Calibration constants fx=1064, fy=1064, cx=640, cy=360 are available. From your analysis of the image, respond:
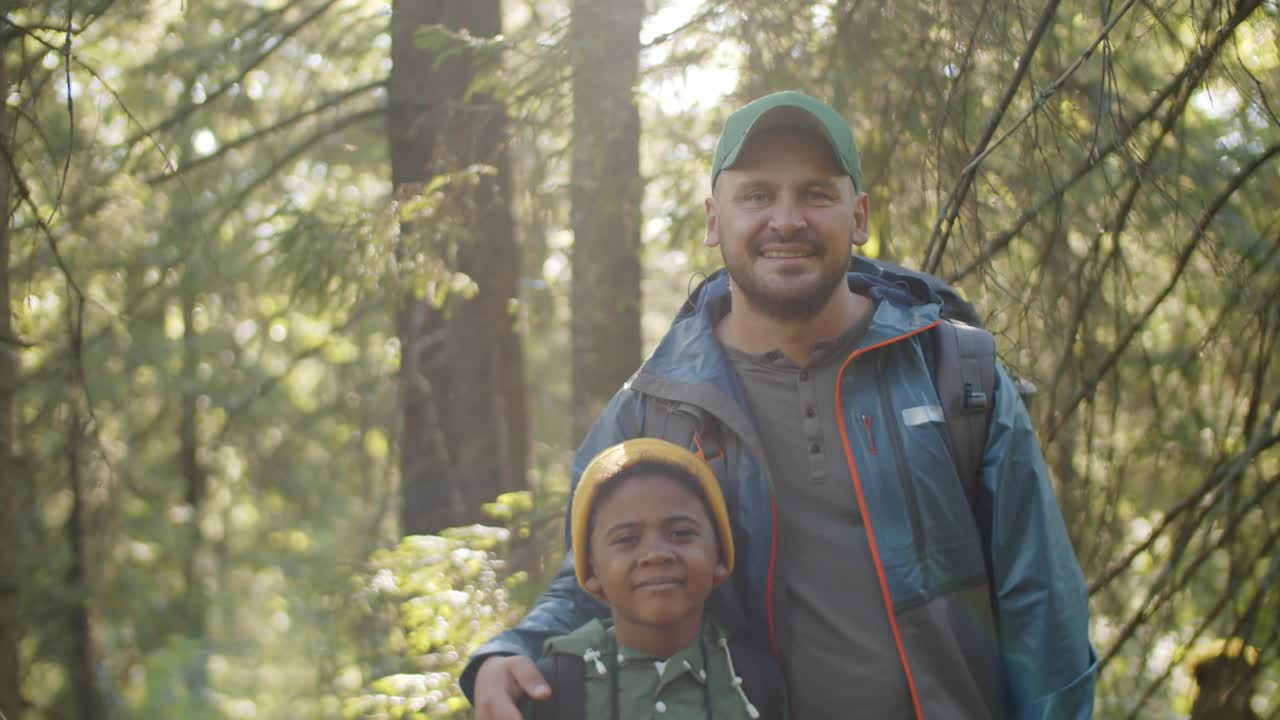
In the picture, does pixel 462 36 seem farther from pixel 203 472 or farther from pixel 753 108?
pixel 203 472

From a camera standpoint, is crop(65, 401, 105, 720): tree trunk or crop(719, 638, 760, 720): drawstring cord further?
crop(65, 401, 105, 720): tree trunk

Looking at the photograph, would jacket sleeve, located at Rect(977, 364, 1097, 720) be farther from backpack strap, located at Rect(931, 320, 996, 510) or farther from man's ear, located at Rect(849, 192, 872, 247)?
man's ear, located at Rect(849, 192, 872, 247)

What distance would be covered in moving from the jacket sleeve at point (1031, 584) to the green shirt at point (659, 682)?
24.2 inches

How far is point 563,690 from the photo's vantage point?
2318mm

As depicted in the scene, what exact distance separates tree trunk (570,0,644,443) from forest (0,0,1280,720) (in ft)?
0.06

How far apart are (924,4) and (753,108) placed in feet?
5.92

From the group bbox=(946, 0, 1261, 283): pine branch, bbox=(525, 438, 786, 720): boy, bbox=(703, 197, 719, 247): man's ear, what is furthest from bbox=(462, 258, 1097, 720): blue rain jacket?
bbox=(946, 0, 1261, 283): pine branch

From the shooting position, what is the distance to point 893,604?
2307 mm

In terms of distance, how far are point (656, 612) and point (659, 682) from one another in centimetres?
17

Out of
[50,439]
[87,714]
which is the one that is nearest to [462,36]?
[87,714]

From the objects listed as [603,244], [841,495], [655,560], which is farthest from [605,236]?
[655,560]

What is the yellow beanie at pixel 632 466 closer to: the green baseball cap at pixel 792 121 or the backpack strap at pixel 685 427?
the backpack strap at pixel 685 427

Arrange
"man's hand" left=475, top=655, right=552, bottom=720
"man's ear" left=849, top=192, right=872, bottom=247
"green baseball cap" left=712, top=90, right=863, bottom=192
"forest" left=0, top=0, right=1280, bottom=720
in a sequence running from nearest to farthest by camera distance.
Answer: "man's hand" left=475, top=655, right=552, bottom=720
"green baseball cap" left=712, top=90, right=863, bottom=192
"man's ear" left=849, top=192, right=872, bottom=247
"forest" left=0, top=0, right=1280, bottom=720

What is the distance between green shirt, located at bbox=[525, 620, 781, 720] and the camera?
231 centimetres
